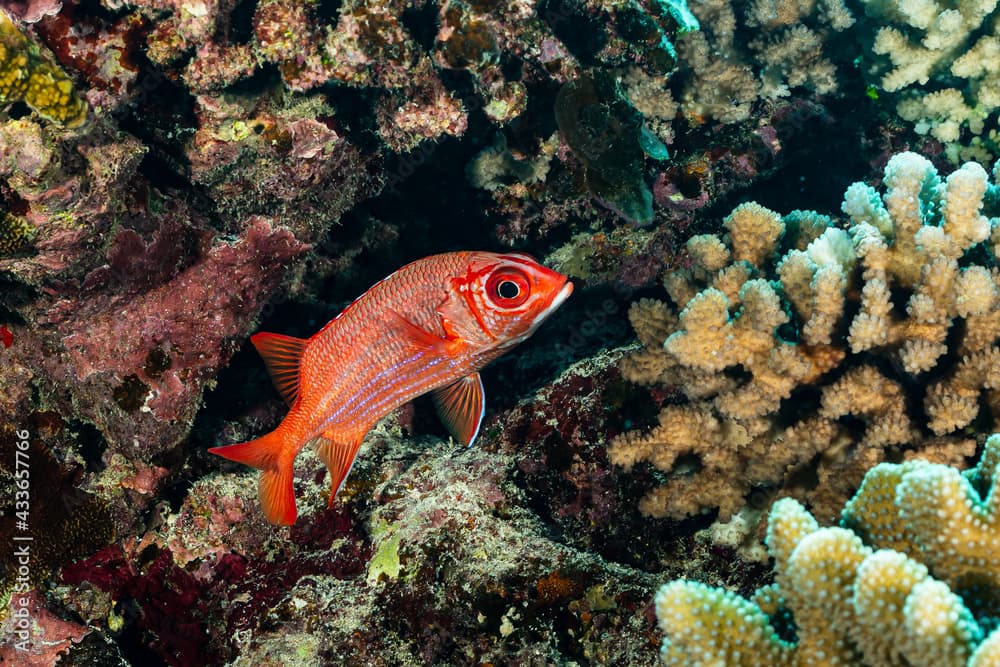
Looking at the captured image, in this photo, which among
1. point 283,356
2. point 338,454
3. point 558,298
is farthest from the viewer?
point 338,454

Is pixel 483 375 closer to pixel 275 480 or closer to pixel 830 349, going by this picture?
pixel 275 480

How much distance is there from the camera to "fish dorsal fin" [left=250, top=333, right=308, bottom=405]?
3270 mm

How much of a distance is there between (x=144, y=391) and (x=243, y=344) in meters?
0.73

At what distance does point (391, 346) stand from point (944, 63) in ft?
22.8

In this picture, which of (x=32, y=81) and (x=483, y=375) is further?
(x=483, y=375)

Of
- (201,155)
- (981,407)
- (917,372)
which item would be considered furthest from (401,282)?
(981,407)

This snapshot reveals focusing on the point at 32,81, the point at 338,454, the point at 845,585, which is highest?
the point at 32,81

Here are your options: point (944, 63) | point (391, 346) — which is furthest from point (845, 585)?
point (944, 63)

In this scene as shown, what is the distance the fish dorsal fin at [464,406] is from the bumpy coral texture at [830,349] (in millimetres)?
912

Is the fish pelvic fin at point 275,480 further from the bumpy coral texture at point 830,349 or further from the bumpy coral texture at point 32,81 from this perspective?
the bumpy coral texture at point 32,81

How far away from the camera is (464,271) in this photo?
310 centimetres

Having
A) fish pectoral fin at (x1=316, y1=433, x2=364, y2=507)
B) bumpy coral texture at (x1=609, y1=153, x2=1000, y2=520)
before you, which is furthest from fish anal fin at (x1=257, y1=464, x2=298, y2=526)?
bumpy coral texture at (x1=609, y1=153, x2=1000, y2=520)

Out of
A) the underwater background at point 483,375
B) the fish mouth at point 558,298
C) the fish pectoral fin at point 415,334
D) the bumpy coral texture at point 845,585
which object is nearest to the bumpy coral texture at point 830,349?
the underwater background at point 483,375

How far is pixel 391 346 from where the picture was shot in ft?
10.5
